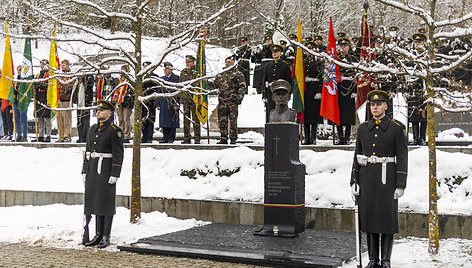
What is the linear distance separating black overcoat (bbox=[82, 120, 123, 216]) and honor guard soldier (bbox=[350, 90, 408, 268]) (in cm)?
405

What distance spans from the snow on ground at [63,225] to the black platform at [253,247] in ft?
2.49

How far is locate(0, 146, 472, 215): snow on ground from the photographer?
1066 centimetres

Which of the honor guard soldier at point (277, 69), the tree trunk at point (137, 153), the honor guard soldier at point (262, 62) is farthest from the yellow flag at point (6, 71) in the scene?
the honor guard soldier at point (277, 69)

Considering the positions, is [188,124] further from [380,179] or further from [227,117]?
[380,179]

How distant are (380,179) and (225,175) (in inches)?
214

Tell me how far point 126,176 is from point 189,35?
404 cm

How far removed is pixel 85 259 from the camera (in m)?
8.91

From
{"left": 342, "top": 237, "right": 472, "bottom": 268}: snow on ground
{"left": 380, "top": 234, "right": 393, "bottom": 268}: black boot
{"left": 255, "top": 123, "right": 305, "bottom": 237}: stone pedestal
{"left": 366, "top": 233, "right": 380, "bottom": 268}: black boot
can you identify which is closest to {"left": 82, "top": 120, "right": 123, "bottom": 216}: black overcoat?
{"left": 255, "top": 123, "right": 305, "bottom": 237}: stone pedestal

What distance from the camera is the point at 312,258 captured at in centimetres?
838

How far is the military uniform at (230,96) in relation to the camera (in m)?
15.5

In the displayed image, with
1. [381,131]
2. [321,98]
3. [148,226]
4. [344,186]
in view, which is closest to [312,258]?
[381,131]

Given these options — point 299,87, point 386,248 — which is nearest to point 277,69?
point 299,87

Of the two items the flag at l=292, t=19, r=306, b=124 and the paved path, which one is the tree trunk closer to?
the paved path

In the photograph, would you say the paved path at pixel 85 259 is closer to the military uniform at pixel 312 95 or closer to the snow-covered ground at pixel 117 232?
the snow-covered ground at pixel 117 232
